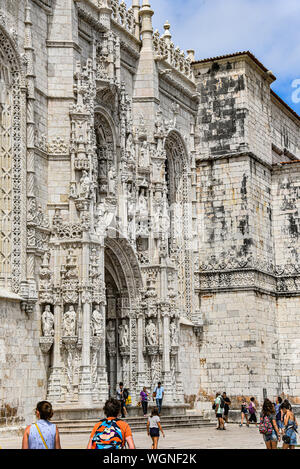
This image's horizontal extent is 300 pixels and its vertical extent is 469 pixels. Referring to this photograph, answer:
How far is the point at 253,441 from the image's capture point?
1958 centimetres

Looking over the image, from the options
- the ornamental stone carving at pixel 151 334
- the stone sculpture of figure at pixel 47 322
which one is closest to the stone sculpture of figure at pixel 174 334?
the ornamental stone carving at pixel 151 334

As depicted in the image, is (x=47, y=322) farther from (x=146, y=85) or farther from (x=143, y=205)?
(x=146, y=85)

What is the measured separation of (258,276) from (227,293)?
1.39 metres

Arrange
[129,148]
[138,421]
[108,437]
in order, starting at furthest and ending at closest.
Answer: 1. [129,148]
2. [138,421]
3. [108,437]

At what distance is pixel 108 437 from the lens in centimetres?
741

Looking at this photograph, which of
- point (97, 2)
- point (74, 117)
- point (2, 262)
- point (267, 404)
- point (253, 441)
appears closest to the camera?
point (267, 404)

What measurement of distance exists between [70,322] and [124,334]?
480 cm

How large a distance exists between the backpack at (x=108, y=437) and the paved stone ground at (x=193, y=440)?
8471 mm

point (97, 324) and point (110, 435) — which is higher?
point (97, 324)

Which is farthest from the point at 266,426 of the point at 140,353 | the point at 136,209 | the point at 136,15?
the point at 136,15

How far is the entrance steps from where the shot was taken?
2072 cm

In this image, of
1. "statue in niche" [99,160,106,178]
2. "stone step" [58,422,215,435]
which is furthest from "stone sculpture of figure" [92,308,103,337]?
"statue in niche" [99,160,106,178]

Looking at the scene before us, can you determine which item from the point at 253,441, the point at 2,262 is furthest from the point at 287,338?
the point at 2,262

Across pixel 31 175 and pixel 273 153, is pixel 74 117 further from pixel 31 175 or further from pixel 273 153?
pixel 273 153
